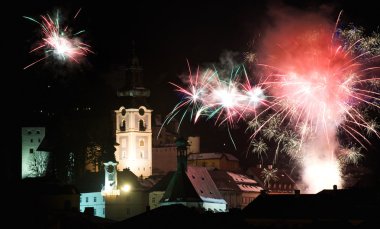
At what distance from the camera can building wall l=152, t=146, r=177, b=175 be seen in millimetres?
138250

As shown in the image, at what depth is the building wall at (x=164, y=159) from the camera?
13825 centimetres

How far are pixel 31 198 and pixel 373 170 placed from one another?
35.7 metres

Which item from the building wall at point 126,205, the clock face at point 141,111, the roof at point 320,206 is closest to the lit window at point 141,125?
the clock face at point 141,111

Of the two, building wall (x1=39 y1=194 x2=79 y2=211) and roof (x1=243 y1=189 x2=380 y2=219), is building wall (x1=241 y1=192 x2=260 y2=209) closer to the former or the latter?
building wall (x1=39 y1=194 x2=79 y2=211)

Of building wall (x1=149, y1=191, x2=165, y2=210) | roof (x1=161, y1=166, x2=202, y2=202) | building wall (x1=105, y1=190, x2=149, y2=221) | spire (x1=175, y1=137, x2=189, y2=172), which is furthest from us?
building wall (x1=149, y1=191, x2=165, y2=210)

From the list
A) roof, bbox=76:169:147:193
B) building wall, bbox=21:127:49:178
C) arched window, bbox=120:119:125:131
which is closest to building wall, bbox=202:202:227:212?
roof, bbox=76:169:147:193

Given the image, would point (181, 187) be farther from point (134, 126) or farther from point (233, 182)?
point (134, 126)

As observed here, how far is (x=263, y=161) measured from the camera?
14838cm

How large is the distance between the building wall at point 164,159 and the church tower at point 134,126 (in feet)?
13.4

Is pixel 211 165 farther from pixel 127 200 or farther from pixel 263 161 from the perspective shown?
pixel 127 200

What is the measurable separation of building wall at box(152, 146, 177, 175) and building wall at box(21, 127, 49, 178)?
1461cm

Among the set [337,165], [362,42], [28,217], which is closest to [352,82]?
[362,42]

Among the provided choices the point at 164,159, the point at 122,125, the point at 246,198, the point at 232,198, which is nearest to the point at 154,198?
the point at 232,198

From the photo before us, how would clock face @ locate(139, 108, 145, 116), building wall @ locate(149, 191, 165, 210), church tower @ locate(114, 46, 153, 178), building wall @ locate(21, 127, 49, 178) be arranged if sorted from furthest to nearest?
clock face @ locate(139, 108, 145, 116), church tower @ locate(114, 46, 153, 178), building wall @ locate(21, 127, 49, 178), building wall @ locate(149, 191, 165, 210)
